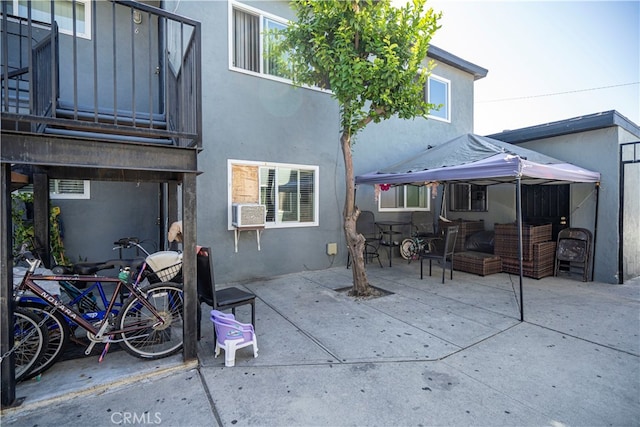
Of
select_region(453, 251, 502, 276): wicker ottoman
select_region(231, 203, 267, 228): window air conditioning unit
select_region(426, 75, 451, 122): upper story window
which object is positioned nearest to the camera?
select_region(231, 203, 267, 228): window air conditioning unit

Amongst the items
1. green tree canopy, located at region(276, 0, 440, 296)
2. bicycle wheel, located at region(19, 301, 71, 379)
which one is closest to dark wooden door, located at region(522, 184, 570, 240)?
green tree canopy, located at region(276, 0, 440, 296)

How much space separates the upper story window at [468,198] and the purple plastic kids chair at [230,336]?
7318 millimetres

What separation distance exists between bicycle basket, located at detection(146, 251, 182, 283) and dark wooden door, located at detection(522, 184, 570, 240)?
740cm

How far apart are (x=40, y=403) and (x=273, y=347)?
1.84 metres

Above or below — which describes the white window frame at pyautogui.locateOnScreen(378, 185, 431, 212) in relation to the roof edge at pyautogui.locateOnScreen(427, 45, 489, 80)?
below

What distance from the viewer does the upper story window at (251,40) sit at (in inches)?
231

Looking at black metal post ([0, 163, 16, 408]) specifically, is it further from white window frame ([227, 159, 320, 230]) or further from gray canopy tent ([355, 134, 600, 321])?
gray canopy tent ([355, 134, 600, 321])

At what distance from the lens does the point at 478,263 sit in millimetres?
6441

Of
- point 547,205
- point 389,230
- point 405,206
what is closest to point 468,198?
point 405,206

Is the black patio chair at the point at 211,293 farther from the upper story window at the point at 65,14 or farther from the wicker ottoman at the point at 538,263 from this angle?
the wicker ottoman at the point at 538,263

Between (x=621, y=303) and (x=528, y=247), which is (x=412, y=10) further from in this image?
(x=621, y=303)

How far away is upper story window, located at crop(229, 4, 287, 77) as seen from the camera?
19.3ft

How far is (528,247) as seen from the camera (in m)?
6.16

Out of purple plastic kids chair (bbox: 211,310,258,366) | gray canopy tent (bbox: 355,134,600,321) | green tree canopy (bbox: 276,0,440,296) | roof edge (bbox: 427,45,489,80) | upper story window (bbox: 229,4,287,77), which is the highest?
roof edge (bbox: 427,45,489,80)
